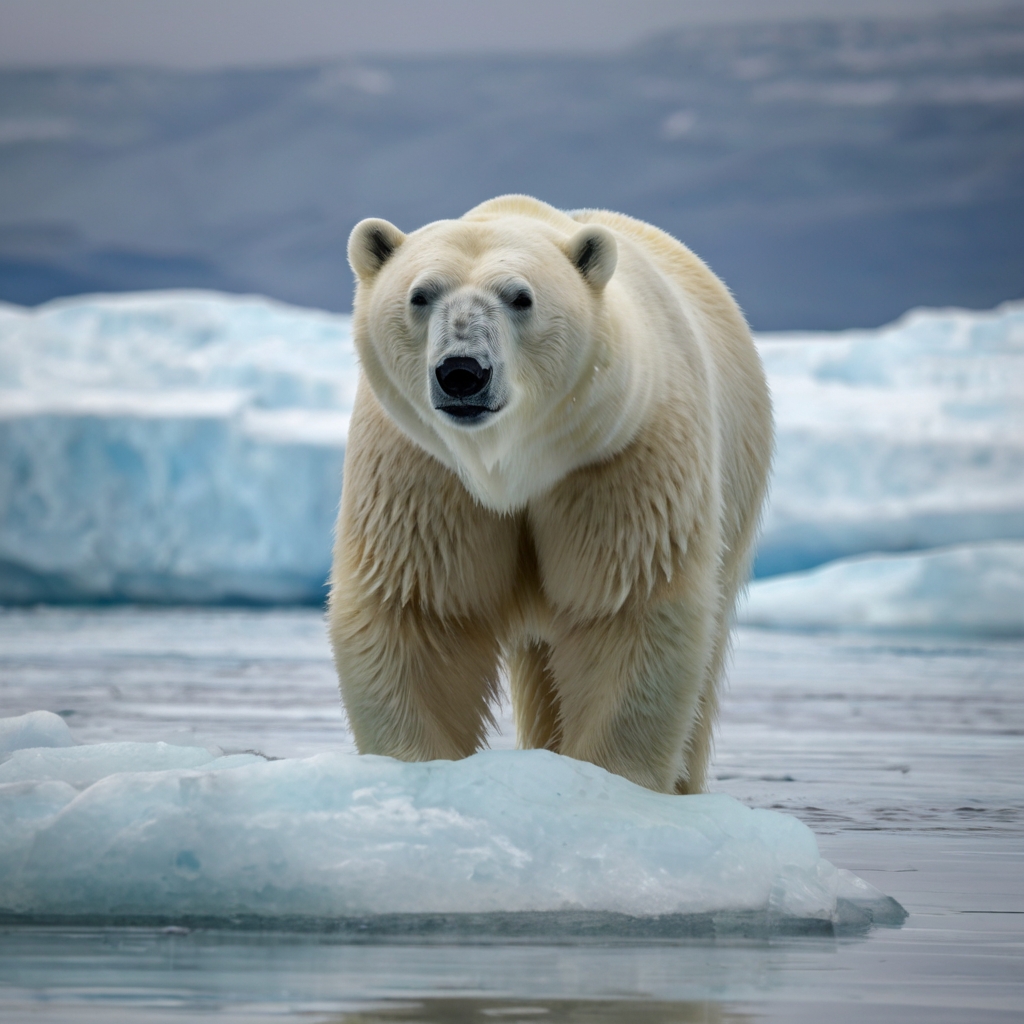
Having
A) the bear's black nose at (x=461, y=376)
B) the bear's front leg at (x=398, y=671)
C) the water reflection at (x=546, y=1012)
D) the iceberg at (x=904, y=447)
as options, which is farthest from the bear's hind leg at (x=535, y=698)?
the iceberg at (x=904, y=447)

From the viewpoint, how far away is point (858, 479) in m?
21.3

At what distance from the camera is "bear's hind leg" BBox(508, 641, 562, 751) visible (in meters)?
4.41

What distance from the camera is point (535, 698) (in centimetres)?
447

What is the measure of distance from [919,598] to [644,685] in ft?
45.7

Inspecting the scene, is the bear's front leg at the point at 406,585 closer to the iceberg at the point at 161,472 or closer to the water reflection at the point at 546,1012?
the water reflection at the point at 546,1012

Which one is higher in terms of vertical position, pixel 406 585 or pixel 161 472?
pixel 161 472

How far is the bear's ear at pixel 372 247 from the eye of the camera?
138 inches

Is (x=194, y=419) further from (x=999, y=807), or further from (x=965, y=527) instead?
(x=999, y=807)

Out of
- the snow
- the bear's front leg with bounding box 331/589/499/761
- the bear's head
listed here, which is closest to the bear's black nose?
the bear's head

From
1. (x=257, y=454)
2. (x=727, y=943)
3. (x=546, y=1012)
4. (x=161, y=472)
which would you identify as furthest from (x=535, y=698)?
(x=257, y=454)

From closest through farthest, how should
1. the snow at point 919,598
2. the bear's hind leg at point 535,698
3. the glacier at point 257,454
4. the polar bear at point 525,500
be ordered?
the polar bear at point 525,500 < the bear's hind leg at point 535,698 < the snow at point 919,598 < the glacier at point 257,454

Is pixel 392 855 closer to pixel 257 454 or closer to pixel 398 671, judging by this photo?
pixel 398 671

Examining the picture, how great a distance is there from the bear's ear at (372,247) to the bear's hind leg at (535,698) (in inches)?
50.0

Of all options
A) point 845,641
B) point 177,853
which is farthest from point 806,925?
point 845,641
